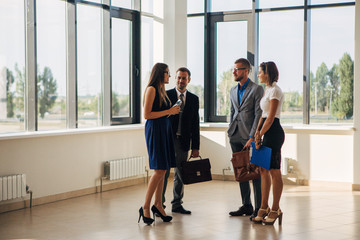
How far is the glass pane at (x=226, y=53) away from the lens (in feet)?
26.3

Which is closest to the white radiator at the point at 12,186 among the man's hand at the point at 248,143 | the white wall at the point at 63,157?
the white wall at the point at 63,157

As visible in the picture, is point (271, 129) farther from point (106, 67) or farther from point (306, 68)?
point (106, 67)

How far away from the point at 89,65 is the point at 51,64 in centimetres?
71

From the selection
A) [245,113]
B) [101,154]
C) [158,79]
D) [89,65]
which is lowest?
[101,154]

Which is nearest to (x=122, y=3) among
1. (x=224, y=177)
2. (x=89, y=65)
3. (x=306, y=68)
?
(x=89, y=65)

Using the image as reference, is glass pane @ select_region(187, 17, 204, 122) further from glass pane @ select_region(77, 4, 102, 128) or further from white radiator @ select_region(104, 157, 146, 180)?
glass pane @ select_region(77, 4, 102, 128)

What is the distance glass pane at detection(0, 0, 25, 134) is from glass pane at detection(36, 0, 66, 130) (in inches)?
10.6

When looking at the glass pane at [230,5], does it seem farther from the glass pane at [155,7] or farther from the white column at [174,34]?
the glass pane at [155,7]

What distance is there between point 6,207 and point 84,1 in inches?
116

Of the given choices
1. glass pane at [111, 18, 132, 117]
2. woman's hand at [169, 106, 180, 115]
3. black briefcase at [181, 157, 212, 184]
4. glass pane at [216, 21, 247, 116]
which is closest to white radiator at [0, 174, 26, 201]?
black briefcase at [181, 157, 212, 184]

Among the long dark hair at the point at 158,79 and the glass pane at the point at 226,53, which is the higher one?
the glass pane at the point at 226,53

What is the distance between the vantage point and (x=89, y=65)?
7.05m

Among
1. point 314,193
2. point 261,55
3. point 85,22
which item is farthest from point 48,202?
point 261,55

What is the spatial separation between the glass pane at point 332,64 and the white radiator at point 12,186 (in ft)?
14.1
